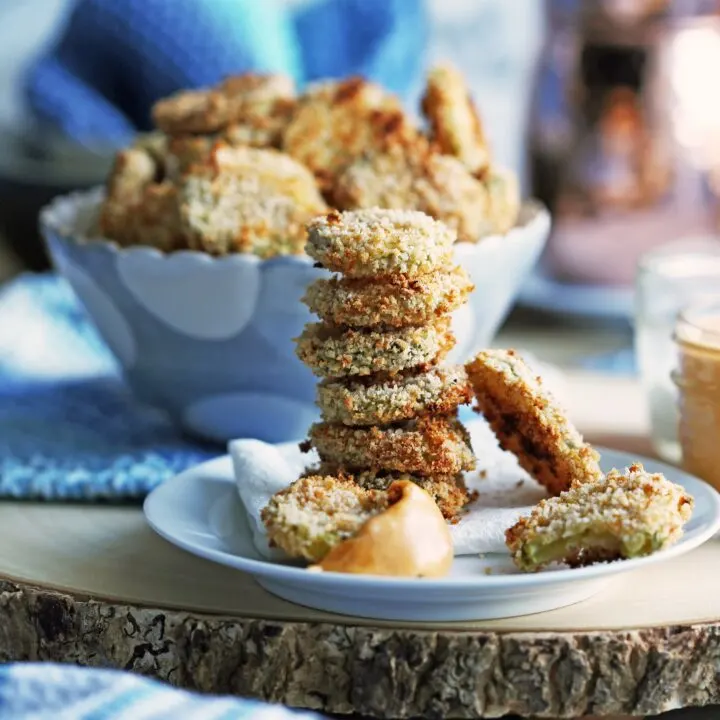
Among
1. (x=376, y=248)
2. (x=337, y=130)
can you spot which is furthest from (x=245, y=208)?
(x=376, y=248)

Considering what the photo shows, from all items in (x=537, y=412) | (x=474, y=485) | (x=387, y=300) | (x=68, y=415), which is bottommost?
(x=68, y=415)

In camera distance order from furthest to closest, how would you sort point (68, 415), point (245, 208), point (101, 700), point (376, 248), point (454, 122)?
1. point (68, 415)
2. point (454, 122)
3. point (245, 208)
4. point (376, 248)
5. point (101, 700)

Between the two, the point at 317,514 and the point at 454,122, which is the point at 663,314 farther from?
the point at 317,514

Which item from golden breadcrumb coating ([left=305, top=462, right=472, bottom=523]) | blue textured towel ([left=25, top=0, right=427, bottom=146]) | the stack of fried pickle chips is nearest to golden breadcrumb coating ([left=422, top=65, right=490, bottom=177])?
the stack of fried pickle chips

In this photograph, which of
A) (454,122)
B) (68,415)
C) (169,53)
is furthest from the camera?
(169,53)

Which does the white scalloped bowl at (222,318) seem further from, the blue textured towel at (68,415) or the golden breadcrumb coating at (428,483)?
the golden breadcrumb coating at (428,483)

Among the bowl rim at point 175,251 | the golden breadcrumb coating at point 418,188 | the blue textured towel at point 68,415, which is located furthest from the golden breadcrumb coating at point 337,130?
the blue textured towel at point 68,415

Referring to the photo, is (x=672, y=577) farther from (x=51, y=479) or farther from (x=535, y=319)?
(x=535, y=319)
